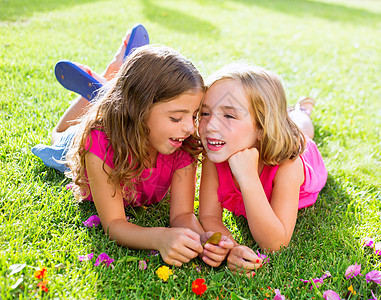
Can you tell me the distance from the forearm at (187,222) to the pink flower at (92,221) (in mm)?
429

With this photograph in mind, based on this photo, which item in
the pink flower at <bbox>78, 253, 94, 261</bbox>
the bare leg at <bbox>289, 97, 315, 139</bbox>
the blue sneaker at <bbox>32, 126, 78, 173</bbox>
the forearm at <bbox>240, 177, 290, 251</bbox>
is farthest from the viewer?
the bare leg at <bbox>289, 97, 315, 139</bbox>

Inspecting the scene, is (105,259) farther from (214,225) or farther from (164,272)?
(214,225)

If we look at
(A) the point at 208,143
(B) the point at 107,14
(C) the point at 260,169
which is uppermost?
(A) the point at 208,143

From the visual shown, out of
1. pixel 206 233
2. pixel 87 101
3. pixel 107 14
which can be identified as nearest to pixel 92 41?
pixel 107 14

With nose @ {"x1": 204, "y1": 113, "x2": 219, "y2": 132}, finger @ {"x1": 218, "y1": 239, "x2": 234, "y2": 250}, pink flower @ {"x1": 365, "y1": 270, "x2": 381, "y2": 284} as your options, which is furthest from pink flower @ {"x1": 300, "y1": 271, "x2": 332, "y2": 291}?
nose @ {"x1": 204, "y1": 113, "x2": 219, "y2": 132}

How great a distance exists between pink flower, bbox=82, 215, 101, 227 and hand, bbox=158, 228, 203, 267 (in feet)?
1.65

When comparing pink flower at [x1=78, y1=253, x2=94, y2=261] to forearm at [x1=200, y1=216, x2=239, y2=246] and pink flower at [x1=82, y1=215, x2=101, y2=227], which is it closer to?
pink flower at [x1=82, y1=215, x2=101, y2=227]

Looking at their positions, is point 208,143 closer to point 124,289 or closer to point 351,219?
point 124,289

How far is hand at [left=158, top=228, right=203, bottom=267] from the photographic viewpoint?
201cm

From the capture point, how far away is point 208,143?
93.6 inches

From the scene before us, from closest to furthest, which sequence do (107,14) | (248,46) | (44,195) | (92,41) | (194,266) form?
1. (194,266)
2. (44,195)
3. (92,41)
4. (248,46)
5. (107,14)

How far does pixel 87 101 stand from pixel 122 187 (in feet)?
3.65

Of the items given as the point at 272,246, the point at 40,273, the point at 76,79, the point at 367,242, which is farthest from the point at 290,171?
the point at 76,79

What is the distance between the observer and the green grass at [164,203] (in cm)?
197
